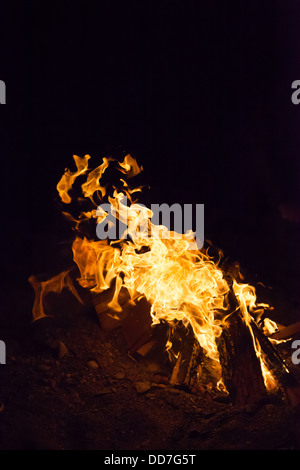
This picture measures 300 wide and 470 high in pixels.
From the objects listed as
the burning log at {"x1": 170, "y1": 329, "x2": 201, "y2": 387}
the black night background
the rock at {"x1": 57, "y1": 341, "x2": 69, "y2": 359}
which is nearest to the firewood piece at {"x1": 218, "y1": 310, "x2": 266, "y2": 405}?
the burning log at {"x1": 170, "y1": 329, "x2": 201, "y2": 387}

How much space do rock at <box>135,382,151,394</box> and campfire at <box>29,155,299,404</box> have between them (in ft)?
0.89

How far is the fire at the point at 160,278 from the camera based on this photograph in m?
3.90

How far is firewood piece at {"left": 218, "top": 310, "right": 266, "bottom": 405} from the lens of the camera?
3447 millimetres

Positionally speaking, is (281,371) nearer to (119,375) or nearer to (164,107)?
(119,375)

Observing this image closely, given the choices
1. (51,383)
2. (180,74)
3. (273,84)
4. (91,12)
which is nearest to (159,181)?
(180,74)

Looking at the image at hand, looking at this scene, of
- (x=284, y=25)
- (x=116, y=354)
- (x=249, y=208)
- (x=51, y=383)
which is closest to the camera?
(x=51, y=383)

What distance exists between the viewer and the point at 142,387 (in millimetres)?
3723

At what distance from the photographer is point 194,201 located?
7516 millimetres

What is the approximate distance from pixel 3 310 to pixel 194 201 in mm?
4327

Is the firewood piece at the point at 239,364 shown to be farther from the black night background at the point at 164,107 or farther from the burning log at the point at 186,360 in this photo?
the black night background at the point at 164,107

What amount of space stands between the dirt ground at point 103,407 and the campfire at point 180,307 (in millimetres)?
189

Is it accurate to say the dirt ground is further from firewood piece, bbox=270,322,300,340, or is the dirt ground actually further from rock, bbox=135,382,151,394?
firewood piece, bbox=270,322,300,340

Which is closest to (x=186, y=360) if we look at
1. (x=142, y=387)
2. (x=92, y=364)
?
(x=142, y=387)

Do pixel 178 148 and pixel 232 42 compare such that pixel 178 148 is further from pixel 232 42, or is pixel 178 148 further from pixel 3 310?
pixel 3 310
